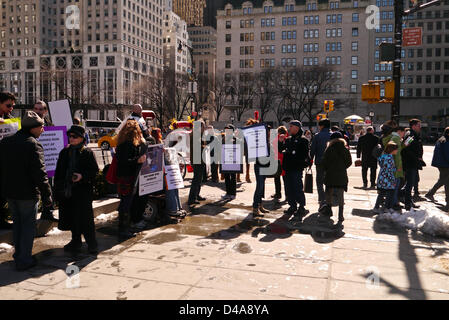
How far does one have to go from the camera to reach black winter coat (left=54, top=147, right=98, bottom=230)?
5.75 metres

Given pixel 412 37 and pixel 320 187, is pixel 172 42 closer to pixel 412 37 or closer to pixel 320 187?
pixel 412 37

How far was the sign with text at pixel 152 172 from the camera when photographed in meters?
7.09

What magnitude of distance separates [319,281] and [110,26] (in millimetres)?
124030

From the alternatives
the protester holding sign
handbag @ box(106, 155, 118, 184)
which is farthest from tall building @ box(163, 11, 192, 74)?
the protester holding sign

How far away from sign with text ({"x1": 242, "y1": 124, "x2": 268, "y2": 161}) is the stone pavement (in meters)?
1.39

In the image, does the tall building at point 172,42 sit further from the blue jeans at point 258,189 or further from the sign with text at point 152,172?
the sign with text at point 152,172

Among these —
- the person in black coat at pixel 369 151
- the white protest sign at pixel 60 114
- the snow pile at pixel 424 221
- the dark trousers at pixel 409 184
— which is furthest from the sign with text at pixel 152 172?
the person in black coat at pixel 369 151

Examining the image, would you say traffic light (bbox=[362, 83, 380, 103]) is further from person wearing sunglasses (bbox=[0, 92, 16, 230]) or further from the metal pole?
person wearing sunglasses (bbox=[0, 92, 16, 230])

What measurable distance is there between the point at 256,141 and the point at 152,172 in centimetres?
243

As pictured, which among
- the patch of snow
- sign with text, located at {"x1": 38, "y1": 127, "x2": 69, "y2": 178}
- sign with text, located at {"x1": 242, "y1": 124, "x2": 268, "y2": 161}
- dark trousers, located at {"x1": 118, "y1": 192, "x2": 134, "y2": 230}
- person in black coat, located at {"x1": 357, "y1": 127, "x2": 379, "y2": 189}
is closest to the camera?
dark trousers, located at {"x1": 118, "y1": 192, "x2": 134, "y2": 230}

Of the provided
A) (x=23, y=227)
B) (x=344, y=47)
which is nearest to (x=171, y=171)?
(x=23, y=227)

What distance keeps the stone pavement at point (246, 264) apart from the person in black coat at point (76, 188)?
0.37 metres

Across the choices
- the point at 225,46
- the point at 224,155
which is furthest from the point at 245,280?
the point at 225,46

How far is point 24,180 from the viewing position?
198 inches
